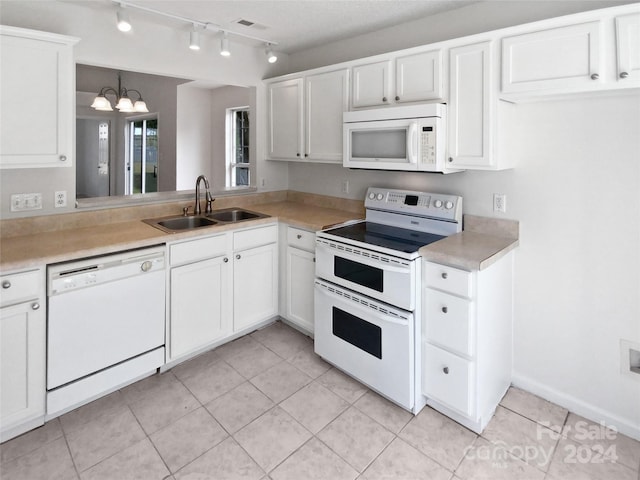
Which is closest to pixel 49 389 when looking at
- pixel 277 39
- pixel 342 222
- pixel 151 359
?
pixel 151 359

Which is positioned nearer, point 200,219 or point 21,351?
point 21,351

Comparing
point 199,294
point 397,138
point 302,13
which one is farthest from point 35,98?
point 397,138

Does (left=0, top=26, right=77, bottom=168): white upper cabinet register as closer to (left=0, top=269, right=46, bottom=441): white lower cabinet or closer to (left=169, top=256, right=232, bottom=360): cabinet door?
(left=0, top=269, right=46, bottom=441): white lower cabinet

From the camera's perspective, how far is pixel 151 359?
2.40 meters

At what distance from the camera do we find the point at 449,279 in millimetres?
1985

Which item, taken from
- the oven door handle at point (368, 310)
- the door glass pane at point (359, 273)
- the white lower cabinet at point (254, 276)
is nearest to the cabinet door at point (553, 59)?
the door glass pane at point (359, 273)

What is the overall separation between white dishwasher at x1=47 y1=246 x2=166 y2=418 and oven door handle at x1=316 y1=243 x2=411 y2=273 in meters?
1.06

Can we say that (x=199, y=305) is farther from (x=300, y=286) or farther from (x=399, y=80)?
(x=399, y=80)

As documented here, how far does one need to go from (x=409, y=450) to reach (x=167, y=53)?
3.12 metres

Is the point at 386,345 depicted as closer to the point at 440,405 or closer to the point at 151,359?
the point at 440,405

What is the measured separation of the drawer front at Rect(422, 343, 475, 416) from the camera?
6.46ft

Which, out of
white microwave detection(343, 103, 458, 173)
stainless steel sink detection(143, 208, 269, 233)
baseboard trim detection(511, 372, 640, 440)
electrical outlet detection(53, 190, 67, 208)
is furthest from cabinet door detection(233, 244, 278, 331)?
baseboard trim detection(511, 372, 640, 440)

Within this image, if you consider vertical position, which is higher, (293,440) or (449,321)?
(449,321)

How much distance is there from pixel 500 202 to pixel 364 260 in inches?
36.5
